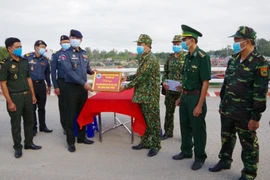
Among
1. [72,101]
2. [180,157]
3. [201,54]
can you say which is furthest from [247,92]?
[72,101]

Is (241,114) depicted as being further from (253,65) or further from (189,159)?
(189,159)

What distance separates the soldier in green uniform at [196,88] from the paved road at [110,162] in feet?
1.15

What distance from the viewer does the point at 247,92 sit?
2.66 metres

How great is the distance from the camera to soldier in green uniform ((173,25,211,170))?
9.95 feet

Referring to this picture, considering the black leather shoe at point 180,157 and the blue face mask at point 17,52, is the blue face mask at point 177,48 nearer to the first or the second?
the black leather shoe at point 180,157

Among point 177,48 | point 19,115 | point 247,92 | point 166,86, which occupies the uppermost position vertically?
point 177,48

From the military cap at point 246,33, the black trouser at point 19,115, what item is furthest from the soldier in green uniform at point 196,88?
the black trouser at point 19,115

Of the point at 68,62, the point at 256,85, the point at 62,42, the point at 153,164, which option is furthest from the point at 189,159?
the point at 62,42

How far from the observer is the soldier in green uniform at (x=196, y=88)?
9.95 ft

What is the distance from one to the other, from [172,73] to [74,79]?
163cm

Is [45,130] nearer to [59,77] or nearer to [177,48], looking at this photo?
[59,77]

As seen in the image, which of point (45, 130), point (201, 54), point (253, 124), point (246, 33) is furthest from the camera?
point (45, 130)

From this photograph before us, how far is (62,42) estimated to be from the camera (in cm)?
464

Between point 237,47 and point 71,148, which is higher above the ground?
point 237,47
